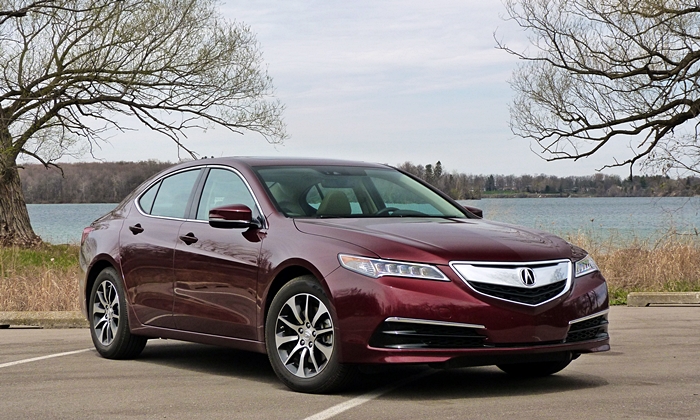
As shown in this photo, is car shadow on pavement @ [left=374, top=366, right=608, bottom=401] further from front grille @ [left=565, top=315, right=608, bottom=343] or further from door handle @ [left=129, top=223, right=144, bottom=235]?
door handle @ [left=129, top=223, right=144, bottom=235]

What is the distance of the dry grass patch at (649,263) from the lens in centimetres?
1530

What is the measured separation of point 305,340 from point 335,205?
3.88 ft

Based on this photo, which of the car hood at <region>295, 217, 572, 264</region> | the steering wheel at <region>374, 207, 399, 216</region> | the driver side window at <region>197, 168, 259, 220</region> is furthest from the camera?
the driver side window at <region>197, 168, 259, 220</region>

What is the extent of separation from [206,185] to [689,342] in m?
4.62

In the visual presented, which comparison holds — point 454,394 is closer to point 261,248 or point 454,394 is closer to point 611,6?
point 261,248

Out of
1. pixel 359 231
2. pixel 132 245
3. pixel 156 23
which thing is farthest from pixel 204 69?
pixel 359 231

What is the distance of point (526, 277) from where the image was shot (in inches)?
261

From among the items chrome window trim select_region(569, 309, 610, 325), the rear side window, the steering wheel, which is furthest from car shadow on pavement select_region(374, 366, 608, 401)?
the rear side window

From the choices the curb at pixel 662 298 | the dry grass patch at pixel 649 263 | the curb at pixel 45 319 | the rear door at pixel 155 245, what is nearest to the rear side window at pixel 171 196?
the rear door at pixel 155 245

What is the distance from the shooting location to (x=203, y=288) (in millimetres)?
7816

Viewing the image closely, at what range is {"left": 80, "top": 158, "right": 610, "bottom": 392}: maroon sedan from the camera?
21.3 ft

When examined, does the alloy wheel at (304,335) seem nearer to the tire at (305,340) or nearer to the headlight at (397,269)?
the tire at (305,340)

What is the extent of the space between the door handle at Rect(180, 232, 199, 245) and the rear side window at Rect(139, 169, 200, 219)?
1.03 ft

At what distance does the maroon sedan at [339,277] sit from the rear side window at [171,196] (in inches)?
0.6
